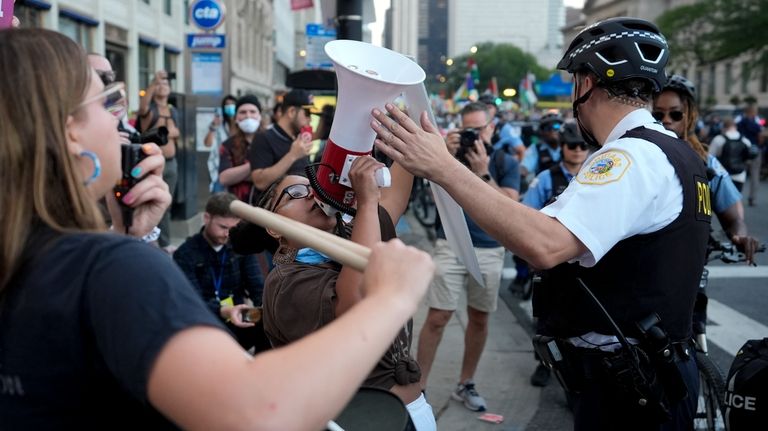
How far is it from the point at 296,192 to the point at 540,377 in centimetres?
343

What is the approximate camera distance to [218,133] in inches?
410

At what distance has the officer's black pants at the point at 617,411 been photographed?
8.15ft

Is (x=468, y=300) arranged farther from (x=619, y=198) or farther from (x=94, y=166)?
(x=94, y=166)

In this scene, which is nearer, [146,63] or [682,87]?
[682,87]

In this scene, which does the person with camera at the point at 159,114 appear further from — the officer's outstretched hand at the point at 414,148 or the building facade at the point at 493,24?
the building facade at the point at 493,24

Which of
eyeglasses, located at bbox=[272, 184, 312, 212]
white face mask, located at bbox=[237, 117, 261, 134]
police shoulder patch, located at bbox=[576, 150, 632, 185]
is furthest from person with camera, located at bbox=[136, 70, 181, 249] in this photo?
police shoulder patch, located at bbox=[576, 150, 632, 185]

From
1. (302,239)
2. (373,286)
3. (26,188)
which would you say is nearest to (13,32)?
(26,188)

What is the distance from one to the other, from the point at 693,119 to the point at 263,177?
3.10m

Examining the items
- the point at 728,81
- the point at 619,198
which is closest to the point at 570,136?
the point at 619,198

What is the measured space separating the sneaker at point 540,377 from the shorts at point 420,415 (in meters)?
2.94

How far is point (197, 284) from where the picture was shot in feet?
15.2

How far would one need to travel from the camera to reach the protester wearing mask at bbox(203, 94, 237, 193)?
365 inches

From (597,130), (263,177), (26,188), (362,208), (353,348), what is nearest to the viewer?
(353,348)

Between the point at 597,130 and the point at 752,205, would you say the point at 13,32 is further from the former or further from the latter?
the point at 752,205
